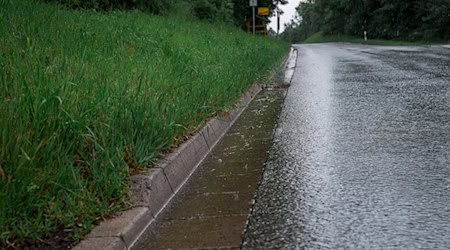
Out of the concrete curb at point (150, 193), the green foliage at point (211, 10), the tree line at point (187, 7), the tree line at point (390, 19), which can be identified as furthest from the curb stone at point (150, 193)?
the tree line at point (390, 19)

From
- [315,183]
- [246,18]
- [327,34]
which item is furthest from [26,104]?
[327,34]

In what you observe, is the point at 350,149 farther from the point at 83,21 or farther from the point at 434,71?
the point at 434,71

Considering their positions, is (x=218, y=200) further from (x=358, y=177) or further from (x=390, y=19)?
(x=390, y=19)

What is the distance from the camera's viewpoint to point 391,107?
821cm

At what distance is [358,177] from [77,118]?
2.27 meters

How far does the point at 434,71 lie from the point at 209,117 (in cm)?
840

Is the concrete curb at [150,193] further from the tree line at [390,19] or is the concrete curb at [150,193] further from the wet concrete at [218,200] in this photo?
the tree line at [390,19]

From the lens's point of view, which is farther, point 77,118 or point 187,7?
point 187,7

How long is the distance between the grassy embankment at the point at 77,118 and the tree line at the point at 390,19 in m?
39.2

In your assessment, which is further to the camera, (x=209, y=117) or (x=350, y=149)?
(x=209, y=117)

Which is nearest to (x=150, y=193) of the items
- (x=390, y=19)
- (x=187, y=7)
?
(x=187, y=7)

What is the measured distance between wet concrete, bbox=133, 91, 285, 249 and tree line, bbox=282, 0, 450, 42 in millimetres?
39793

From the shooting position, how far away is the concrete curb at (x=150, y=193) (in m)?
3.35

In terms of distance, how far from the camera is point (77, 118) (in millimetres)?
4160
